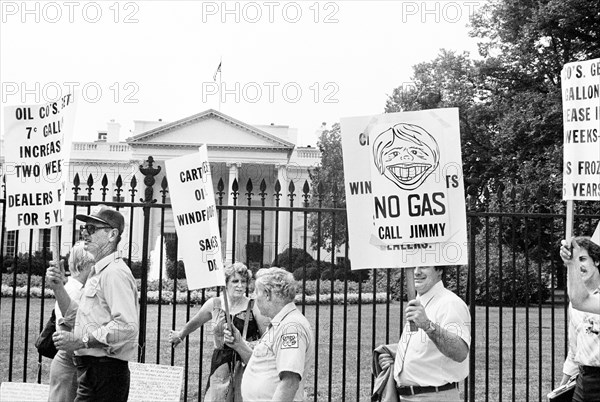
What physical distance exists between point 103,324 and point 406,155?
7.47ft

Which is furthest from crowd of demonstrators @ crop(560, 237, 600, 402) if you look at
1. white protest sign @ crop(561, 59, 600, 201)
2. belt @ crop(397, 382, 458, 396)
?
belt @ crop(397, 382, 458, 396)

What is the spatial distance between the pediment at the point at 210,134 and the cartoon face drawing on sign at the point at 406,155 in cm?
4518

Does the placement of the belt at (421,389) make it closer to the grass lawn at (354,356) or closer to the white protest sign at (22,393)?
the grass lawn at (354,356)

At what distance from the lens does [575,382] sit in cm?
578

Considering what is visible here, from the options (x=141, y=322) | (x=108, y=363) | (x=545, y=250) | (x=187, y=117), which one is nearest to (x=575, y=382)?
(x=108, y=363)

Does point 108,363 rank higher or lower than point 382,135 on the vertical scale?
lower

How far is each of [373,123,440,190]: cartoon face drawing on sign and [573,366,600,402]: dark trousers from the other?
170 cm

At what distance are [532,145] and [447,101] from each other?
6341 millimetres

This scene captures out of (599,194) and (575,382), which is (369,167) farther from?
(575,382)

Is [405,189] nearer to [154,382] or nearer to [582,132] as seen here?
[582,132]

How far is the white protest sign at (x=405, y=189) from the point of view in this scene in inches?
203

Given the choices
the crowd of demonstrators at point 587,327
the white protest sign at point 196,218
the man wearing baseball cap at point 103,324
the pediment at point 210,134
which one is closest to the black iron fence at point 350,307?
the white protest sign at point 196,218

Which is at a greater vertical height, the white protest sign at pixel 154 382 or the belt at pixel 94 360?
the belt at pixel 94 360

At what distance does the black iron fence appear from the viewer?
7465mm
